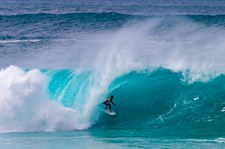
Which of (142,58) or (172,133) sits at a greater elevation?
(142,58)

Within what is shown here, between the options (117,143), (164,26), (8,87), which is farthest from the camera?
(164,26)

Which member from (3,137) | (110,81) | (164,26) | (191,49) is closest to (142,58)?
(191,49)

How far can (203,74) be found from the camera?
2248 cm

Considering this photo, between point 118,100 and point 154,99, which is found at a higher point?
point 118,100

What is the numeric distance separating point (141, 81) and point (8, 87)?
5.37 m

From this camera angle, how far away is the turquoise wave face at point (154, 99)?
774 inches

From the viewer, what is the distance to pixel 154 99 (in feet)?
70.6

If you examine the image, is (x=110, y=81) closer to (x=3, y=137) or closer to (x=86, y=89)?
(x=86, y=89)

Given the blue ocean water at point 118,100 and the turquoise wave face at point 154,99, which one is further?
the turquoise wave face at point 154,99

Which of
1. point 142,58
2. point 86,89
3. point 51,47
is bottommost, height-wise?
point 86,89

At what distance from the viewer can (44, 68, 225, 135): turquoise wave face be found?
64.5ft

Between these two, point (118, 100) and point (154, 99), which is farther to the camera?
point (118, 100)

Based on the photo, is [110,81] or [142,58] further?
[142,58]

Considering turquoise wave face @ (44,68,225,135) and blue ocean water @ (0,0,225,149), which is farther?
turquoise wave face @ (44,68,225,135)
